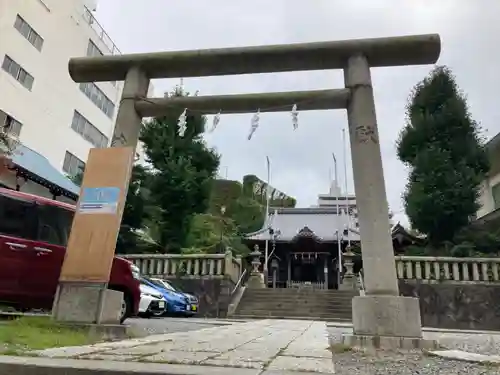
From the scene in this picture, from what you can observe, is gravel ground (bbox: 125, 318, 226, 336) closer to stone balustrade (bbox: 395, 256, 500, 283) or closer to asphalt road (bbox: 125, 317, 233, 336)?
asphalt road (bbox: 125, 317, 233, 336)

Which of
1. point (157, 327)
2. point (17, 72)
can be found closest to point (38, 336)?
point (157, 327)

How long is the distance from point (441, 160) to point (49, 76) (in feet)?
70.6

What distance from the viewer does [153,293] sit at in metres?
12.5

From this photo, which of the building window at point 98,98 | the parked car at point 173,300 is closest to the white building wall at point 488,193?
the parked car at point 173,300

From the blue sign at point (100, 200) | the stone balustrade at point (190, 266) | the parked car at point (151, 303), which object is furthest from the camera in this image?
the stone balustrade at point (190, 266)

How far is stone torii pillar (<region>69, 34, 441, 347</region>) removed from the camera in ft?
17.9

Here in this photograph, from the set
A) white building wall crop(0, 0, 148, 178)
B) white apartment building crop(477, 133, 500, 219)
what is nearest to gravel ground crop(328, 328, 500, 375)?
white apartment building crop(477, 133, 500, 219)

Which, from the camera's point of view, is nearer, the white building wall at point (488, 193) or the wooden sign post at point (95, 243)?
the wooden sign post at point (95, 243)

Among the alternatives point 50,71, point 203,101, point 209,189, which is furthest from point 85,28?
point 203,101

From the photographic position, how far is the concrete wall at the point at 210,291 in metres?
16.1

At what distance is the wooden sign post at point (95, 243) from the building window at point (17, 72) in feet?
59.7

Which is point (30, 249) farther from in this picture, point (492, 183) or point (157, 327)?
point (492, 183)

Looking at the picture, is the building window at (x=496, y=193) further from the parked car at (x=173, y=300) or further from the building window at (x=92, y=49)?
the building window at (x=92, y=49)

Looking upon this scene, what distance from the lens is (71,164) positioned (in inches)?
1049
